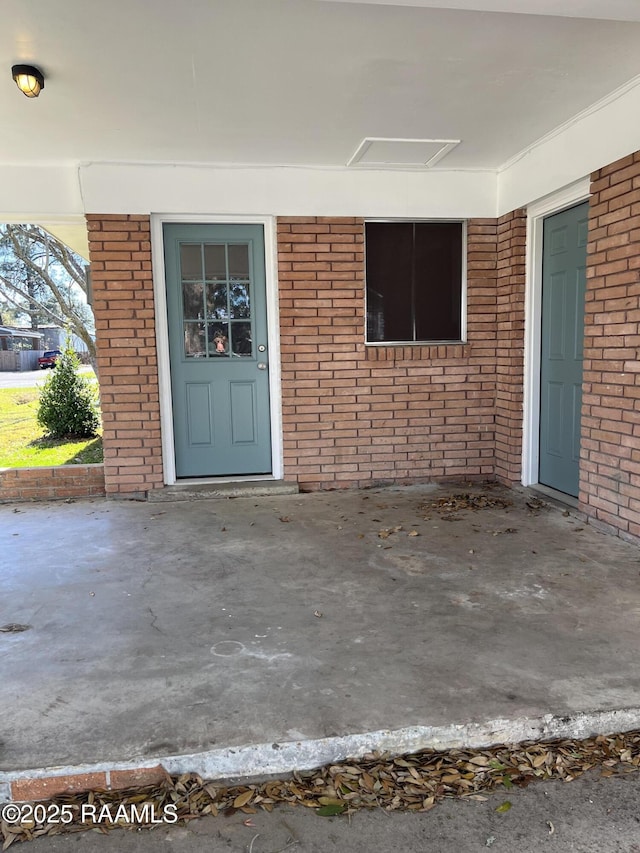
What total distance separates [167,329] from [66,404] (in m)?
2.93

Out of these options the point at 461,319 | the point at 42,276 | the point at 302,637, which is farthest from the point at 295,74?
the point at 42,276

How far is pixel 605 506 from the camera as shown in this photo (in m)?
4.34

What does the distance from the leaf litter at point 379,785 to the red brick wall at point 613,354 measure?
2.33 m

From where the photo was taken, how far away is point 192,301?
5590 millimetres

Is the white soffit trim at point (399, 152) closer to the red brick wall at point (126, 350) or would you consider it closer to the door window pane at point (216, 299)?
the door window pane at point (216, 299)

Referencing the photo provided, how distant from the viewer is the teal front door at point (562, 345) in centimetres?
485

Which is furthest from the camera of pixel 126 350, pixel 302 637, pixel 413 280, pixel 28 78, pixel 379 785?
pixel 413 280

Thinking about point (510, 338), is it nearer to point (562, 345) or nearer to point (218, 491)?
point (562, 345)

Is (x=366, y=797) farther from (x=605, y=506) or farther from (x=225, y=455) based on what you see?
(x=225, y=455)

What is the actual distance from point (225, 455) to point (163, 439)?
1.94 feet

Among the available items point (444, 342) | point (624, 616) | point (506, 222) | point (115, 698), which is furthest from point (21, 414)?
point (624, 616)

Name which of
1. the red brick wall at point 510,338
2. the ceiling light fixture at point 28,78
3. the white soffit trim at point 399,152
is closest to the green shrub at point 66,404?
the white soffit trim at point 399,152

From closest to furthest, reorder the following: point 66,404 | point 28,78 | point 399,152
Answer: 1. point 28,78
2. point 399,152
3. point 66,404

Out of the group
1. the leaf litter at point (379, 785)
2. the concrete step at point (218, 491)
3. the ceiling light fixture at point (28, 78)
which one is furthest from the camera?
the concrete step at point (218, 491)
